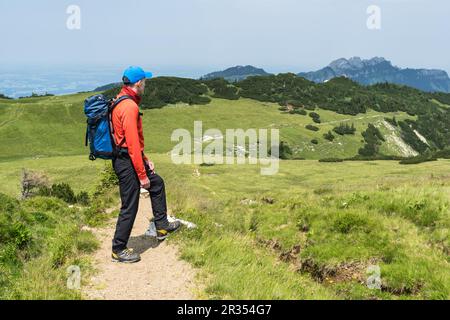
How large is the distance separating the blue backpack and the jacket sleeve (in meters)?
0.29

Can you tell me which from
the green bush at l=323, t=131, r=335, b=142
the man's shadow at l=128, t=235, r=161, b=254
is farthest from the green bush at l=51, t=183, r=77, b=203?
the green bush at l=323, t=131, r=335, b=142

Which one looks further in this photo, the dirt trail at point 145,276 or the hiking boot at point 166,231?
the hiking boot at point 166,231

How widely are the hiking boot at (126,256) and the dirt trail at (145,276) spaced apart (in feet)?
0.31

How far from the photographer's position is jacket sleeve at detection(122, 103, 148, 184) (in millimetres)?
7805

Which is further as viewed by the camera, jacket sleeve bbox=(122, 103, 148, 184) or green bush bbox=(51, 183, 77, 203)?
green bush bbox=(51, 183, 77, 203)

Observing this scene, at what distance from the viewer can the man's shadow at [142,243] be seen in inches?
371

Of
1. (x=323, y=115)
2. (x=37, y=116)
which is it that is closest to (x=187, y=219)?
(x=37, y=116)

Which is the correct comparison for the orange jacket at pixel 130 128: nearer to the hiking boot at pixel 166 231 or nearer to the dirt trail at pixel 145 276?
the dirt trail at pixel 145 276
